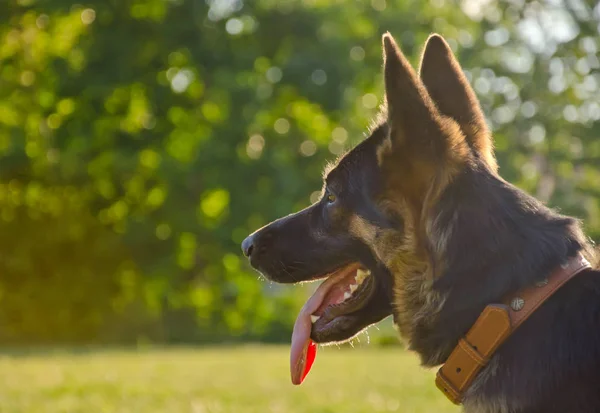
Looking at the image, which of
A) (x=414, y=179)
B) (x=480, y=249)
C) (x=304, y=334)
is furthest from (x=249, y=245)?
(x=480, y=249)

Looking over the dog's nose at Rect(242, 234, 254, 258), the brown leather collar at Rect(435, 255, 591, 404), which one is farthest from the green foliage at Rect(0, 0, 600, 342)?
the brown leather collar at Rect(435, 255, 591, 404)

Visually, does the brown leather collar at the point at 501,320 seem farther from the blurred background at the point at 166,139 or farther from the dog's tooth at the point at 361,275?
the blurred background at the point at 166,139

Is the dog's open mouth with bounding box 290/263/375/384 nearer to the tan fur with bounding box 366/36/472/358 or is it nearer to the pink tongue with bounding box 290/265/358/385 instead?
the pink tongue with bounding box 290/265/358/385

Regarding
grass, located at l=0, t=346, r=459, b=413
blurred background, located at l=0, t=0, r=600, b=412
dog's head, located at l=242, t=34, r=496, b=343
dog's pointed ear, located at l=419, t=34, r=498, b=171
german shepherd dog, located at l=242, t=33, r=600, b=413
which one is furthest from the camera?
blurred background, located at l=0, t=0, r=600, b=412

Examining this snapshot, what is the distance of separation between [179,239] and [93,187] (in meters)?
2.93

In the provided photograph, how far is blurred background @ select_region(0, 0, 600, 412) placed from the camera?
878 inches

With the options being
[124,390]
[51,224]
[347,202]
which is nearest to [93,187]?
[51,224]

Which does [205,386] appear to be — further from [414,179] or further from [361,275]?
[414,179]

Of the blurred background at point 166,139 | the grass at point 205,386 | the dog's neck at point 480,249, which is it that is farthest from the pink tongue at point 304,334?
the blurred background at point 166,139

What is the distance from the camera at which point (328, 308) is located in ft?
13.3

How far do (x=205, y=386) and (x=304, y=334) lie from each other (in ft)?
20.9

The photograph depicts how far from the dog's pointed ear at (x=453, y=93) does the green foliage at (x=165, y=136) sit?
16669 millimetres

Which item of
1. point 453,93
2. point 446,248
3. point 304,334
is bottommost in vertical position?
point 304,334

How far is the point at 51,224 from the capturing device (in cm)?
→ 2377
